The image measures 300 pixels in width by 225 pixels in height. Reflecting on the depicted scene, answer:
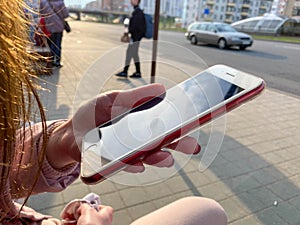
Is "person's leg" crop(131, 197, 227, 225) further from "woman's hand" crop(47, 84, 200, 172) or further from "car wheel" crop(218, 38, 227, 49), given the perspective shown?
"car wheel" crop(218, 38, 227, 49)

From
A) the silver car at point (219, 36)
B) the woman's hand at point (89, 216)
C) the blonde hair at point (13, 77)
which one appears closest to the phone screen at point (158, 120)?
Answer: the woman's hand at point (89, 216)

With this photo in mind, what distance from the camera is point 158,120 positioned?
3.05 feet

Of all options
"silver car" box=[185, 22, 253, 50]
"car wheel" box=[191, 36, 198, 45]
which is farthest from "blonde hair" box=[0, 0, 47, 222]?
"car wheel" box=[191, 36, 198, 45]

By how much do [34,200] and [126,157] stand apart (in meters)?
1.40

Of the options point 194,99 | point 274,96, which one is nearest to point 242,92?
point 194,99

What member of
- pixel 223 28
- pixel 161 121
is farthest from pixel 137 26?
pixel 223 28

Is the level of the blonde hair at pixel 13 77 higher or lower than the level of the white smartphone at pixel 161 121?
higher

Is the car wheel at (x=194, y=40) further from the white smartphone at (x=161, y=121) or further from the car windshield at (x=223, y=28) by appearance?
the white smartphone at (x=161, y=121)

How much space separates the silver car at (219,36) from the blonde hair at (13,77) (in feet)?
43.8

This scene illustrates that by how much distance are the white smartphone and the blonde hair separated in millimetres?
308

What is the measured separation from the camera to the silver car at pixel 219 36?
12.9 m

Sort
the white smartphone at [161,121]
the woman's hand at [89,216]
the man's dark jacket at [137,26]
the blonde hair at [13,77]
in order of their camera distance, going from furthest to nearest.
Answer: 1. the man's dark jacket at [137,26]
2. the woman's hand at [89,216]
3. the white smartphone at [161,121]
4. the blonde hair at [13,77]

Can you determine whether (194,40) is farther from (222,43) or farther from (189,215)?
(189,215)

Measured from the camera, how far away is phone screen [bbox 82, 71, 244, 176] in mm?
862
